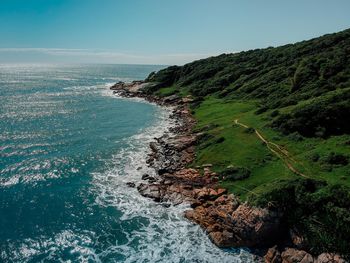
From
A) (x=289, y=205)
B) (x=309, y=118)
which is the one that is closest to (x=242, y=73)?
(x=309, y=118)

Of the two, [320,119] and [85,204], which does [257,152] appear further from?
[85,204]

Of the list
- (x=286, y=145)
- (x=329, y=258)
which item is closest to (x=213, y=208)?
(x=329, y=258)

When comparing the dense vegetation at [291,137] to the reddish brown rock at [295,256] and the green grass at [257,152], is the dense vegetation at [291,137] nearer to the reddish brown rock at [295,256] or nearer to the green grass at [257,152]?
the green grass at [257,152]

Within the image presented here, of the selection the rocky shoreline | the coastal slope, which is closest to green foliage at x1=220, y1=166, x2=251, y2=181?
the coastal slope

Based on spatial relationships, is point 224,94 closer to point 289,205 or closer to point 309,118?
point 309,118

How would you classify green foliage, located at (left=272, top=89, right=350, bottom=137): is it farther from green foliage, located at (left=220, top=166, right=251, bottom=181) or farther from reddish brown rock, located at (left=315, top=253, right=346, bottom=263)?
reddish brown rock, located at (left=315, top=253, right=346, bottom=263)
